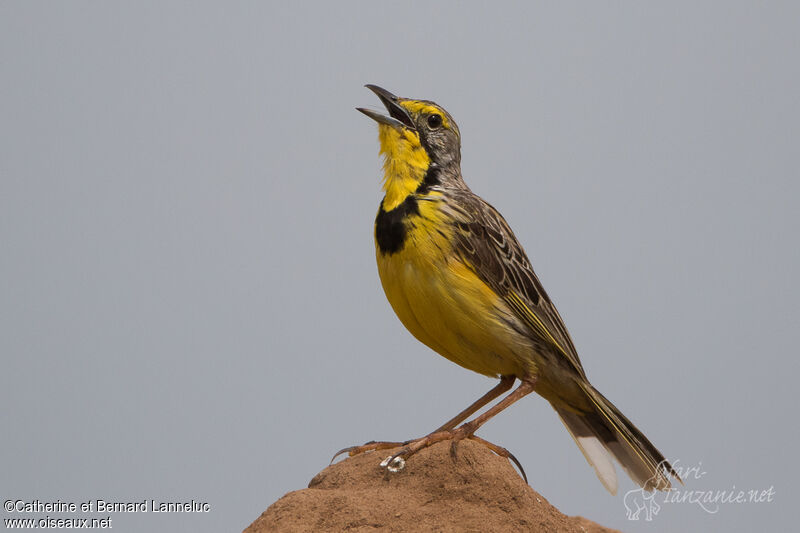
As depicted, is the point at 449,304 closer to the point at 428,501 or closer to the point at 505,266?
the point at 505,266

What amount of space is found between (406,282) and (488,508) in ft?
4.86

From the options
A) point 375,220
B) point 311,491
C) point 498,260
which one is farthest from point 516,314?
point 311,491

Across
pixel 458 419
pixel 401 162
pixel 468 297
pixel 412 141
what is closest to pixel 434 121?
pixel 412 141

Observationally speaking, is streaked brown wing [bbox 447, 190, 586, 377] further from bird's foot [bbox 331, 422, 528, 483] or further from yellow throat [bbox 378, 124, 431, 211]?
bird's foot [bbox 331, 422, 528, 483]

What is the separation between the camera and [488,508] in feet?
18.4

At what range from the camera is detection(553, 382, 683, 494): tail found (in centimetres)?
644

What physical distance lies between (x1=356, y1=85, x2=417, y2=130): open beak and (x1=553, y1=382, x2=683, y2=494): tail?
2159 mm

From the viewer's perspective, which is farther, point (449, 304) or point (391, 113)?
point (391, 113)

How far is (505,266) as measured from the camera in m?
6.32

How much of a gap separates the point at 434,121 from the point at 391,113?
33 cm

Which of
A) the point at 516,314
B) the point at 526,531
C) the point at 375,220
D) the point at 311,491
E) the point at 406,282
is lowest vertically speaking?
the point at 526,531

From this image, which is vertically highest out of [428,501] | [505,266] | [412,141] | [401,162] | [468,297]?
[412,141]

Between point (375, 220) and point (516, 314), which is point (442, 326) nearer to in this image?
point (516, 314)

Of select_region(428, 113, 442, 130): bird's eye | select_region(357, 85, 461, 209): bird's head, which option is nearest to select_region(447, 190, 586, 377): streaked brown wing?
select_region(357, 85, 461, 209): bird's head
